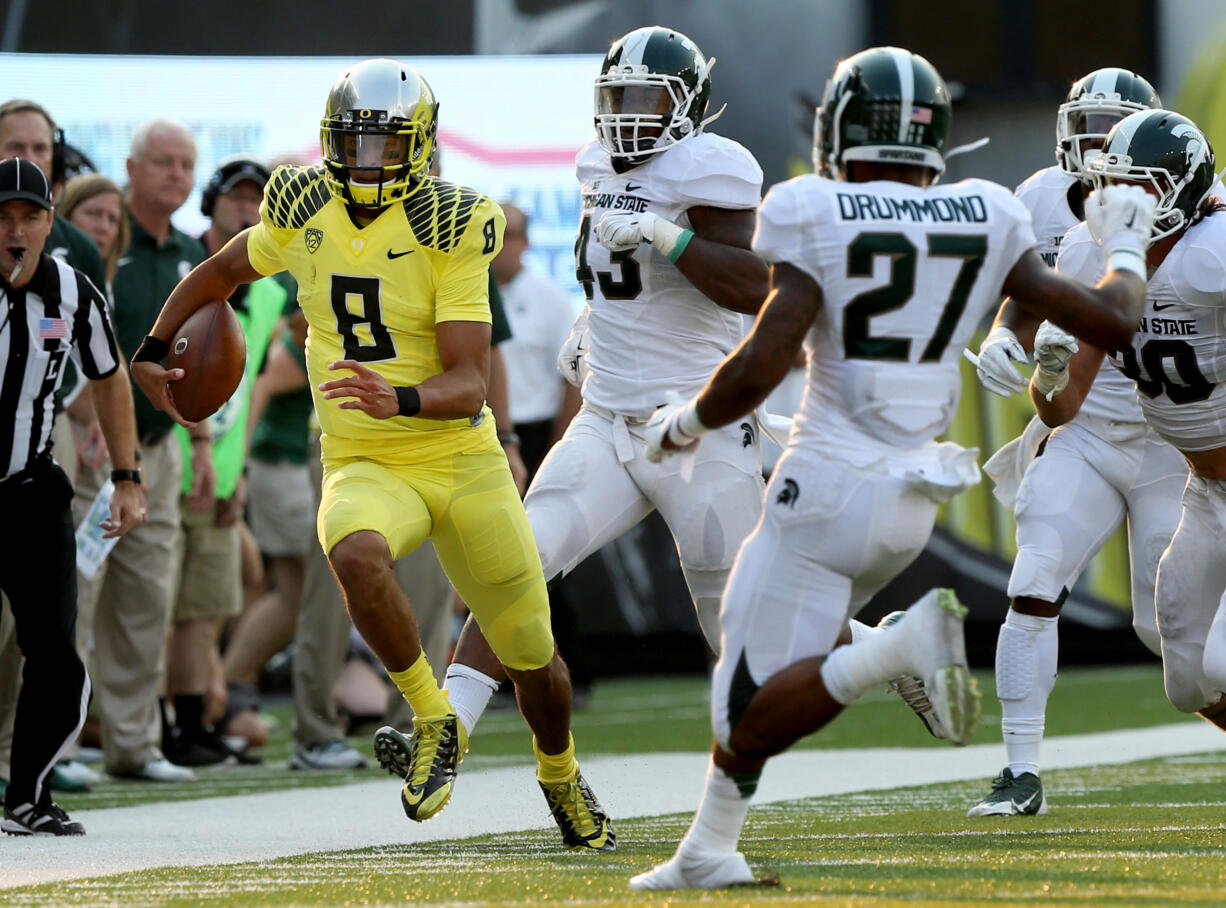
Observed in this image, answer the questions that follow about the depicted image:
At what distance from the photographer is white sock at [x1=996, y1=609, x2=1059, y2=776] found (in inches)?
214

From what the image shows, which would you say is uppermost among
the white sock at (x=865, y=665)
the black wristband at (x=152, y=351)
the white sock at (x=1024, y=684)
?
the black wristband at (x=152, y=351)

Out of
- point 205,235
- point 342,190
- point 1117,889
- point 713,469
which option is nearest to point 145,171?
point 205,235

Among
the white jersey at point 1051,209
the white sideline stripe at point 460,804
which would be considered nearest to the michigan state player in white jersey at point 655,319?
the white sideline stripe at point 460,804

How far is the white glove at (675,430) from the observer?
3.84 meters

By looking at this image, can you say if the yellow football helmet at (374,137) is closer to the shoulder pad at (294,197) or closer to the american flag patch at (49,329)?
the shoulder pad at (294,197)

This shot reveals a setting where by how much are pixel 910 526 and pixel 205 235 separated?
4.57m

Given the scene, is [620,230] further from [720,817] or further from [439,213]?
[720,817]

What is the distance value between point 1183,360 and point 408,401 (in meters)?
1.86

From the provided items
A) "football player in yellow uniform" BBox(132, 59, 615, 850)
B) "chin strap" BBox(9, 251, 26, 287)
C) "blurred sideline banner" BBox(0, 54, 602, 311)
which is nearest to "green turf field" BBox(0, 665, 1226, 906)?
"football player in yellow uniform" BBox(132, 59, 615, 850)

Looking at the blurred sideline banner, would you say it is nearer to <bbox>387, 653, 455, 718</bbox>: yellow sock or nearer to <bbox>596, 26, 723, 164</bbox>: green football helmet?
<bbox>596, 26, 723, 164</bbox>: green football helmet

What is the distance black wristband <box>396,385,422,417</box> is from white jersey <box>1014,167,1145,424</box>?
6.14 ft

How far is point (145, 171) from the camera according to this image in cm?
729

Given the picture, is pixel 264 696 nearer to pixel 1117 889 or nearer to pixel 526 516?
pixel 526 516

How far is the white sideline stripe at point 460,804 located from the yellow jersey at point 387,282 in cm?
100
